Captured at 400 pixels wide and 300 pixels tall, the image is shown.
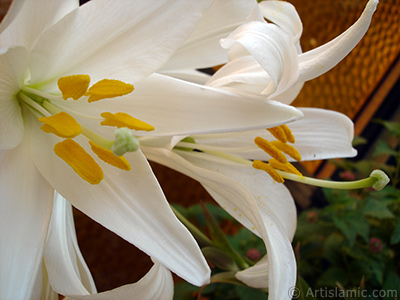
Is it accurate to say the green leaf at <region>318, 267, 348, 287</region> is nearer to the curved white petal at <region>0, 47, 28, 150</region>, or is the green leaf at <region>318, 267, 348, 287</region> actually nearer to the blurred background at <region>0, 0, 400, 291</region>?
the blurred background at <region>0, 0, 400, 291</region>

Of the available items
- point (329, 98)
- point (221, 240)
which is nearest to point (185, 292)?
point (221, 240)

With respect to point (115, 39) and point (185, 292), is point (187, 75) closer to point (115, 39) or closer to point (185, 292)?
point (115, 39)

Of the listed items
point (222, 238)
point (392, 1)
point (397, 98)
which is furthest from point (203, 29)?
point (397, 98)

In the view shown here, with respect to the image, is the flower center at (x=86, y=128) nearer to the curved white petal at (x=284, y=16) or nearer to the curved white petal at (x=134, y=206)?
Result: the curved white petal at (x=134, y=206)

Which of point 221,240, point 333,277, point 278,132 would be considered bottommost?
point 333,277

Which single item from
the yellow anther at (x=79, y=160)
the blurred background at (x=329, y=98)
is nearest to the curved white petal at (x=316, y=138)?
the yellow anther at (x=79, y=160)
